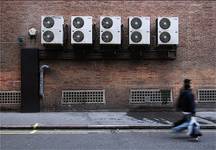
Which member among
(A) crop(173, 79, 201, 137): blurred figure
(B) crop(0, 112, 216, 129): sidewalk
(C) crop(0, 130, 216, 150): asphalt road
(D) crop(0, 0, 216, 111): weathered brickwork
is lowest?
(C) crop(0, 130, 216, 150): asphalt road

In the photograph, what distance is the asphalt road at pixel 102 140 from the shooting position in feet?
38.4

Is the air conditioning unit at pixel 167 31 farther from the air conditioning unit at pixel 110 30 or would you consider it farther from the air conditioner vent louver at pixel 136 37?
the air conditioning unit at pixel 110 30

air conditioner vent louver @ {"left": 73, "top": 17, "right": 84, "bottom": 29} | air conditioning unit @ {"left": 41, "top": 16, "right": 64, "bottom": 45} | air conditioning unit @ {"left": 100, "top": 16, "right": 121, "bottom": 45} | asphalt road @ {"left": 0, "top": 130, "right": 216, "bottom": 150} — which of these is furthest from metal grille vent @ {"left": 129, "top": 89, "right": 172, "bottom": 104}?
asphalt road @ {"left": 0, "top": 130, "right": 216, "bottom": 150}

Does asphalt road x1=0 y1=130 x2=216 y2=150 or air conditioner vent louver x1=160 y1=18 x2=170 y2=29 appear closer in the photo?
asphalt road x1=0 y1=130 x2=216 y2=150

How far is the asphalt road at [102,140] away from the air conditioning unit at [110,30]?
4831 millimetres

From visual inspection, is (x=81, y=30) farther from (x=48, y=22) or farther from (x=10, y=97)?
(x=10, y=97)

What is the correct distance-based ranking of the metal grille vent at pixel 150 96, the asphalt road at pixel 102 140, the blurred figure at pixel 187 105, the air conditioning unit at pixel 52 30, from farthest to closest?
1. the metal grille vent at pixel 150 96
2. the air conditioning unit at pixel 52 30
3. the blurred figure at pixel 187 105
4. the asphalt road at pixel 102 140

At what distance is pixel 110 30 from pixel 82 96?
2739 mm

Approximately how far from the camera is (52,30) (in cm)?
1870

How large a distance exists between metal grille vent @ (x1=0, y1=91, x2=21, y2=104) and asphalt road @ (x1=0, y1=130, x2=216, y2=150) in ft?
14.1

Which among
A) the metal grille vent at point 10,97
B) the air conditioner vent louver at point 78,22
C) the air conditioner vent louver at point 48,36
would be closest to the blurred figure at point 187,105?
the air conditioner vent louver at point 78,22

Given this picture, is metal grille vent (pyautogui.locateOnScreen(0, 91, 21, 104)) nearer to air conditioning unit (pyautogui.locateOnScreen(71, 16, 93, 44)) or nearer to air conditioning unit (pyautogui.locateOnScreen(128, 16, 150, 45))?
air conditioning unit (pyautogui.locateOnScreen(71, 16, 93, 44))

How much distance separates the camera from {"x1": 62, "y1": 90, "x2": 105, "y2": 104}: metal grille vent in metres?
19.4

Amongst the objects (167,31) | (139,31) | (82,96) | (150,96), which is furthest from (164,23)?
(82,96)
